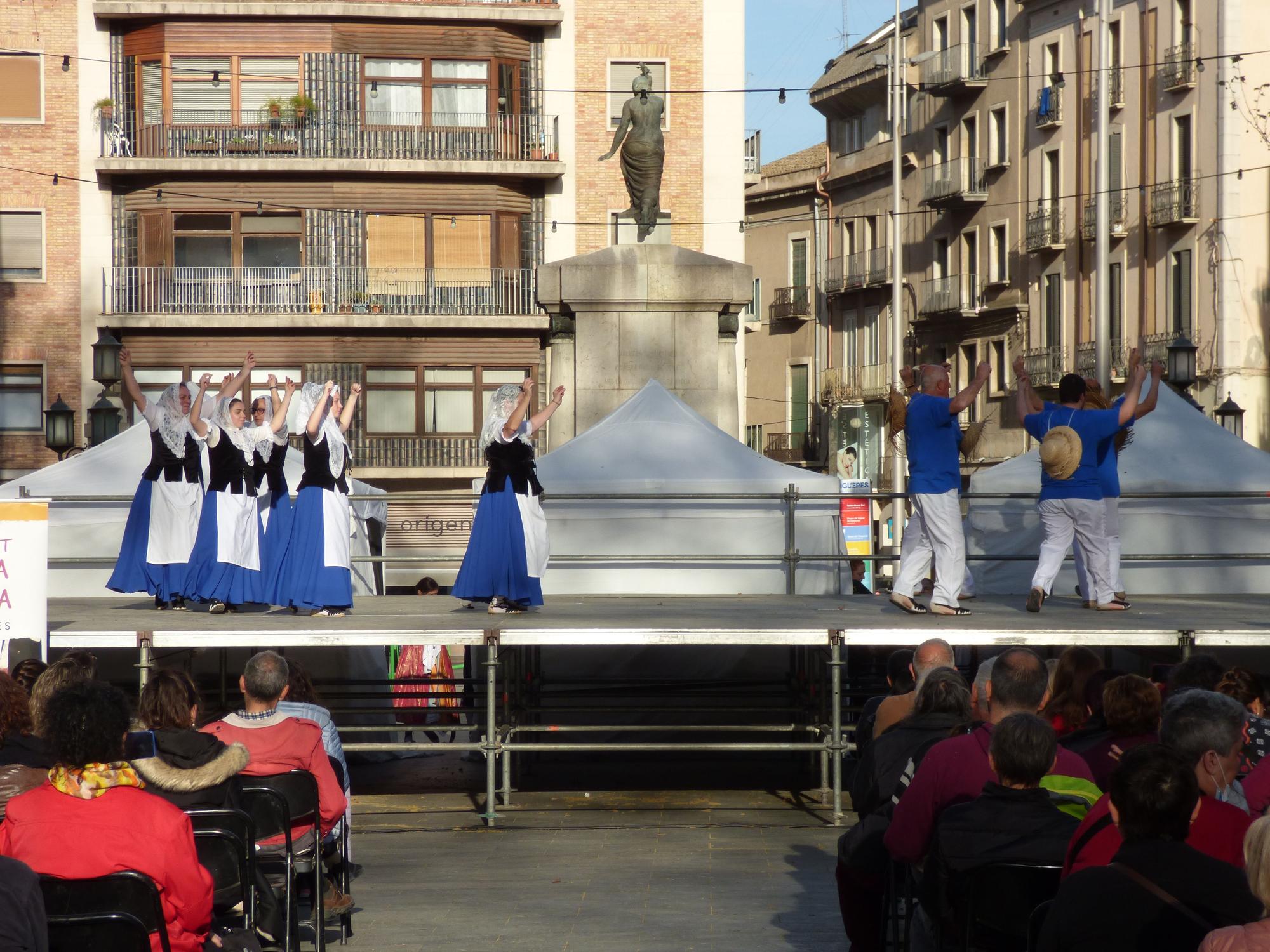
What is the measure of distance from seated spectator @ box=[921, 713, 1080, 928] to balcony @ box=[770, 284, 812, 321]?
5174 centimetres

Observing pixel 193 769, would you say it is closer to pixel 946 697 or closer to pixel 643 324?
pixel 946 697

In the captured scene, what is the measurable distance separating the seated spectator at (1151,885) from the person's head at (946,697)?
2.33 metres

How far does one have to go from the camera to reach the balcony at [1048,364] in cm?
4338

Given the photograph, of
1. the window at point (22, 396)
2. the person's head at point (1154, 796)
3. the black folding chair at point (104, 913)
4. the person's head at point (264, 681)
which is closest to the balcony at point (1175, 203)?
the window at point (22, 396)

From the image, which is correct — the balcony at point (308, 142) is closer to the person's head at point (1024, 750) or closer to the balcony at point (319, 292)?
the balcony at point (319, 292)

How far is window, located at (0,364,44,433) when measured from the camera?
125ft

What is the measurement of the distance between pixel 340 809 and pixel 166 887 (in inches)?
89.5

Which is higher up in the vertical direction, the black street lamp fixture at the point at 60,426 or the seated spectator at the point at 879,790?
the black street lamp fixture at the point at 60,426

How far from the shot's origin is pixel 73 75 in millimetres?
37938

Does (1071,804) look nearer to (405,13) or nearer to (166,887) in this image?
(166,887)

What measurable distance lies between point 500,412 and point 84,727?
277 inches

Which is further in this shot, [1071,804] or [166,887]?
[1071,804]

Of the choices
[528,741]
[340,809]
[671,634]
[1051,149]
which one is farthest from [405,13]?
[340,809]

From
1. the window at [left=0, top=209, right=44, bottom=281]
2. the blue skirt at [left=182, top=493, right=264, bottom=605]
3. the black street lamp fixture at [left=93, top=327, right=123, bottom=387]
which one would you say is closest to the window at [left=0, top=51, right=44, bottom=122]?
the window at [left=0, top=209, right=44, bottom=281]
